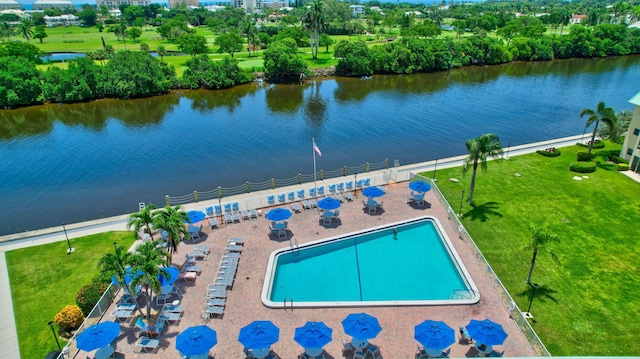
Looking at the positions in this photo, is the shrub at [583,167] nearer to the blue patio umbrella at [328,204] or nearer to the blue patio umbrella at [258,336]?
the blue patio umbrella at [328,204]

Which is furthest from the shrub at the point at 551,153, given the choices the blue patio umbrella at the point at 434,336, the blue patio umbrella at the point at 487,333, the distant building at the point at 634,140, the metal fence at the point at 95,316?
the metal fence at the point at 95,316

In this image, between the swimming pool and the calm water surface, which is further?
the calm water surface

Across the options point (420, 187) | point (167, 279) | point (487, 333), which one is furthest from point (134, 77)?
point (487, 333)

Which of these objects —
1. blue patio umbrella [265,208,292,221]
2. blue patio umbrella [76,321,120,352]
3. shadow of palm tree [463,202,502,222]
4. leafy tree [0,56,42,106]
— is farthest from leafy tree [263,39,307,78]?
blue patio umbrella [76,321,120,352]

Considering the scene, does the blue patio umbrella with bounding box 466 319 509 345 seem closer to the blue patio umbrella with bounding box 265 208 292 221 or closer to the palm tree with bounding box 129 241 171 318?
the blue patio umbrella with bounding box 265 208 292 221

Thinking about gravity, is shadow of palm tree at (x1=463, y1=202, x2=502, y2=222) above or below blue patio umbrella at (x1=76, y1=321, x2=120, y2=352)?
below

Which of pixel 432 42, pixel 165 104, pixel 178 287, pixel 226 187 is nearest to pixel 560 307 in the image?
pixel 178 287
